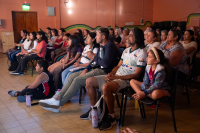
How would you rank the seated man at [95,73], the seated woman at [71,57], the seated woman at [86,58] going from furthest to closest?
the seated woman at [71,57] < the seated woman at [86,58] < the seated man at [95,73]

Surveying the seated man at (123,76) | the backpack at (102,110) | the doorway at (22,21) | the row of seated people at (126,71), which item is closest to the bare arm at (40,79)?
the row of seated people at (126,71)

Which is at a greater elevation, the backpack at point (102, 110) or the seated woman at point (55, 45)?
the seated woman at point (55, 45)

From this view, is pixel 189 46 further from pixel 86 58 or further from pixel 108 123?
pixel 108 123

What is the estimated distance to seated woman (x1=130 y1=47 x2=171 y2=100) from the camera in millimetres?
Result: 2346

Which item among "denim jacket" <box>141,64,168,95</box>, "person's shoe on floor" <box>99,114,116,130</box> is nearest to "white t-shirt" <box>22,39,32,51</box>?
"person's shoe on floor" <box>99,114,116,130</box>

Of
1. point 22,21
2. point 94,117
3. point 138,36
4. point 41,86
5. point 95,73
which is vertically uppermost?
point 22,21

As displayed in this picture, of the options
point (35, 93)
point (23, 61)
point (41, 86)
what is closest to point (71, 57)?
point (41, 86)

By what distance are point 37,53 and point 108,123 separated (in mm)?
3406

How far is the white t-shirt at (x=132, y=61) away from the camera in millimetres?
2697

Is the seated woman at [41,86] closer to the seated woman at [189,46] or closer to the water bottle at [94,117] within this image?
the water bottle at [94,117]

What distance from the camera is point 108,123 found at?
2598 millimetres

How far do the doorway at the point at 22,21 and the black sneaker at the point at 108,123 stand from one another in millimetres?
8542

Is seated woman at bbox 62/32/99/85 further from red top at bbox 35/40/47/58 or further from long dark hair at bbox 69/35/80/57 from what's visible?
red top at bbox 35/40/47/58

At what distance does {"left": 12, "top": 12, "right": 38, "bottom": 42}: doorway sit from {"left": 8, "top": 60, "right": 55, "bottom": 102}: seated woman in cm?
713
